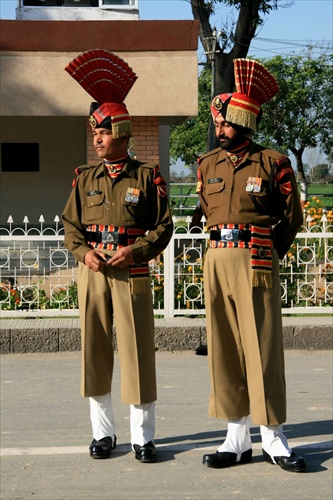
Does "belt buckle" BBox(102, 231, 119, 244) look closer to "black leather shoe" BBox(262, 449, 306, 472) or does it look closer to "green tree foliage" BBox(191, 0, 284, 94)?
"black leather shoe" BBox(262, 449, 306, 472)

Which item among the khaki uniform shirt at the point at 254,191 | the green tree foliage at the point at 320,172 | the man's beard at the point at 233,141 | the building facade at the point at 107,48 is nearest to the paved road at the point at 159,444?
the khaki uniform shirt at the point at 254,191

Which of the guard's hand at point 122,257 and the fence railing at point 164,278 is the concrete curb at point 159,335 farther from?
the guard's hand at point 122,257

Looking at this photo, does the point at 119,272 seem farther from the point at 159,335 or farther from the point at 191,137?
the point at 191,137

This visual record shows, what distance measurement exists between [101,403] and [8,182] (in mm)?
13776

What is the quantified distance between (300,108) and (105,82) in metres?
37.8

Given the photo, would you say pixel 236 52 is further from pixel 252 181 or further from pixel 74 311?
pixel 252 181

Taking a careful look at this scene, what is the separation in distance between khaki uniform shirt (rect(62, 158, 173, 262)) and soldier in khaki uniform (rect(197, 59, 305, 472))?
12.1 inches

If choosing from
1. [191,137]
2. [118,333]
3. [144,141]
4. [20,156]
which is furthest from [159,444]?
[191,137]

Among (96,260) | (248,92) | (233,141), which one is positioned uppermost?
(248,92)

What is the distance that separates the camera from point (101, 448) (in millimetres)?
5461

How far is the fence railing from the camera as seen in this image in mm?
9320

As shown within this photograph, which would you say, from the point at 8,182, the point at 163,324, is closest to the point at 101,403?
the point at 163,324

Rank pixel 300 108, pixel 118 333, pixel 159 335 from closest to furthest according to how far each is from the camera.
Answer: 1. pixel 118 333
2. pixel 159 335
3. pixel 300 108

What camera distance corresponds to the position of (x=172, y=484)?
506 centimetres
